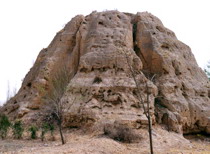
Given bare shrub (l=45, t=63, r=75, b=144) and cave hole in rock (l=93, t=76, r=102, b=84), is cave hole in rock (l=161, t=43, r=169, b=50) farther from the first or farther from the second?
bare shrub (l=45, t=63, r=75, b=144)

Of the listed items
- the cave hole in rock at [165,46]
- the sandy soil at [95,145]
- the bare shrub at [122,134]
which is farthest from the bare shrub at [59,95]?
the cave hole in rock at [165,46]

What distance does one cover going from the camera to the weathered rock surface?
14.8 meters

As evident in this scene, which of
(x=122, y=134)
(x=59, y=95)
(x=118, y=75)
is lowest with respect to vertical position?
(x=122, y=134)

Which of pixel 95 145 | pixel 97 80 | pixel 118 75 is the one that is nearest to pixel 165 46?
pixel 118 75

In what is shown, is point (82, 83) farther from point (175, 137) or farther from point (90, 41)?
point (175, 137)

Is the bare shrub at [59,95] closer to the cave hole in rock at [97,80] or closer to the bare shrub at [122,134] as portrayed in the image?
the cave hole in rock at [97,80]

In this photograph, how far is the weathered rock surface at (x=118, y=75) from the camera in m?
14.8

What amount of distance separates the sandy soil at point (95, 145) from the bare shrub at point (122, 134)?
0.93 ft

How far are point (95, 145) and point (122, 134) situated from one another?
210 cm

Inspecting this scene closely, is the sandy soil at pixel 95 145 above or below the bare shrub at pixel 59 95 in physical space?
below

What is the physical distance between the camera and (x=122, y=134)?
1239 cm

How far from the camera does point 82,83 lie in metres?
15.6

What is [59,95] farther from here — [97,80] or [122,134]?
[122,134]

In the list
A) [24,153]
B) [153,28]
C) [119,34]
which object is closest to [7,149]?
[24,153]
